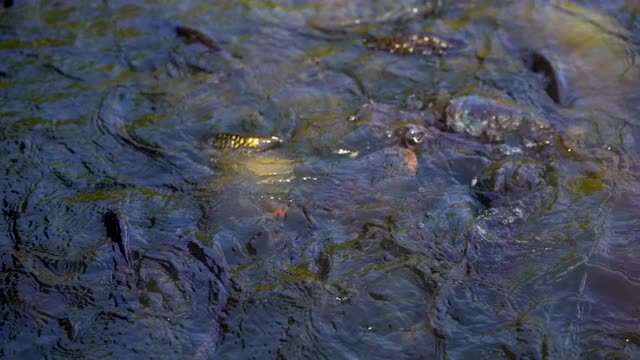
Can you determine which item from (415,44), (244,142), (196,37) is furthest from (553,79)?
(196,37)

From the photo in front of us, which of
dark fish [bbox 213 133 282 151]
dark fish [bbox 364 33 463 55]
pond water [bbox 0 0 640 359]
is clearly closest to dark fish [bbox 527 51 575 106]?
pond water [bbox 0 0 640 359]

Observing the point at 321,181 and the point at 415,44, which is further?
the point at 415,44

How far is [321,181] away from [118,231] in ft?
4.25

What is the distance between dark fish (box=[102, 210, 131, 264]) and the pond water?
1 centimetres

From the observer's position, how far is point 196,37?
562 cm

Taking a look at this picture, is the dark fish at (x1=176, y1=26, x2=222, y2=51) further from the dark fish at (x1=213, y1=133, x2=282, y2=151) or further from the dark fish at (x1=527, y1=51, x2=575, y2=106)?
the dark fish at (x1=527, y1=51, x2=575, y2=106)

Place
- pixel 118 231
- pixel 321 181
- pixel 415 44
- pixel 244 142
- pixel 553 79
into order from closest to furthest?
1. pixel 118 231
2. pixel 321 181
3. pixel 244 142
4. pixel 553 79
5. pixel 415 44

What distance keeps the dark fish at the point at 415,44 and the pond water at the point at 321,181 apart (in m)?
0.02

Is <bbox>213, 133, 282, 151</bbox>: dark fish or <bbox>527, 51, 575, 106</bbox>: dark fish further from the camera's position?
<bbox>527, 51, 575, 106</bbox>: dark fish

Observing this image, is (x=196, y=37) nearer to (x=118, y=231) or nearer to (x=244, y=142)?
(x=244, y=142)

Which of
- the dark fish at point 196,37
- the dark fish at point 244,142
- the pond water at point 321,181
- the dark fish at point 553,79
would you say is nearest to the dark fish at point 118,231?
the pond water at point 321,181

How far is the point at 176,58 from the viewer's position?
546 cm

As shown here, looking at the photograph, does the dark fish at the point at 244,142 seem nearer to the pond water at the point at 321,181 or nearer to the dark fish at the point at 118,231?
the pond water at the point at 321,181

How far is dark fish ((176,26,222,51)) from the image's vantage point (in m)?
5.55
